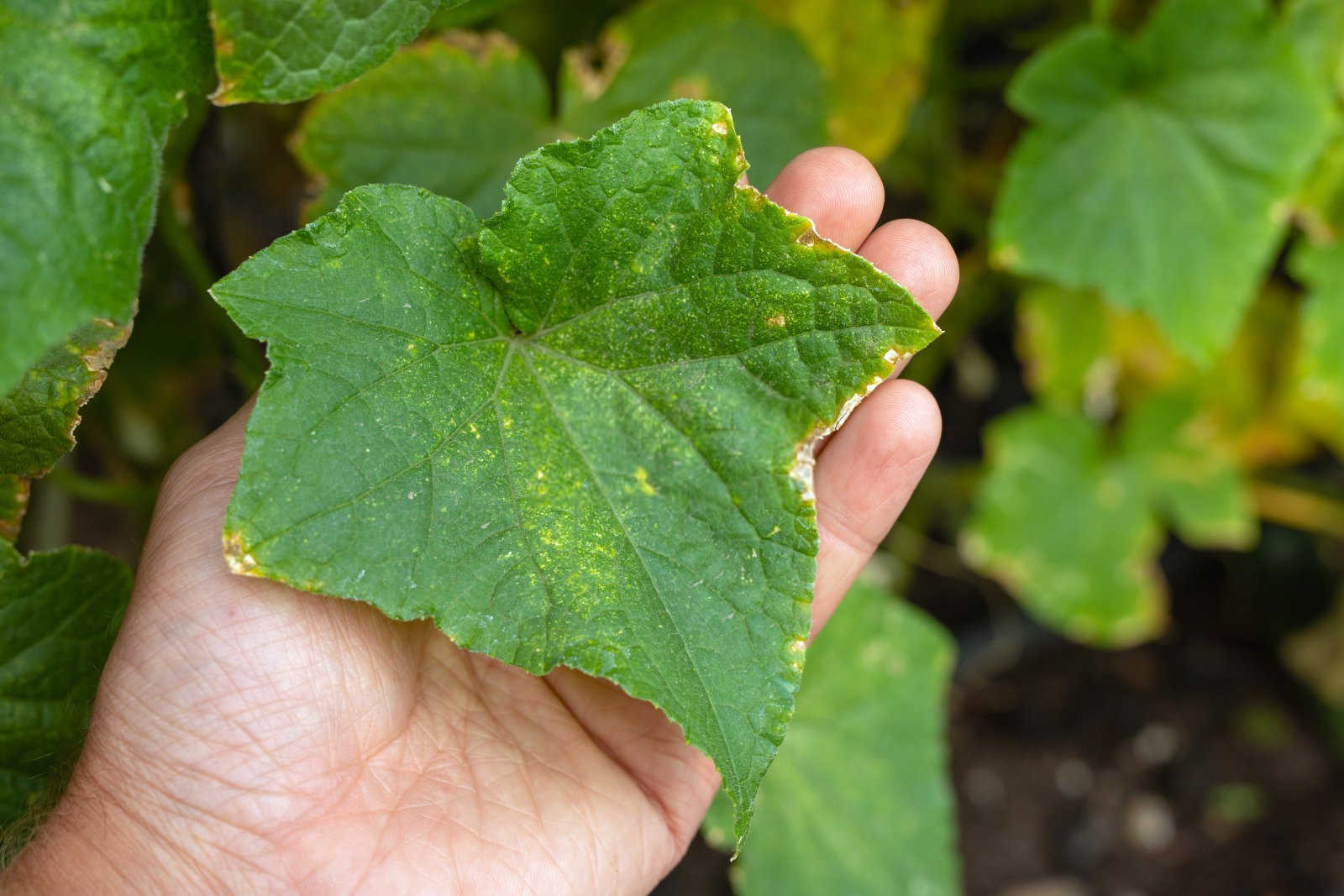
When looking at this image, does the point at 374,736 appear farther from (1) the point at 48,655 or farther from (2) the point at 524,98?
(2) the point at 524,98

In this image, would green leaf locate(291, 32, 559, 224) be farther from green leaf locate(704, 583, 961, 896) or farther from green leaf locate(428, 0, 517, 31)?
green leaf locate(704, 583, 961, 896)

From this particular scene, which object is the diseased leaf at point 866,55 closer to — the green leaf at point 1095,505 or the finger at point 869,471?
the finger at point 869,471

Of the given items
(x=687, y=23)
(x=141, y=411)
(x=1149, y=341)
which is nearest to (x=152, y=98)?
(x=687, y=23)

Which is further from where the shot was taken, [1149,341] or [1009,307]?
[1009,307]

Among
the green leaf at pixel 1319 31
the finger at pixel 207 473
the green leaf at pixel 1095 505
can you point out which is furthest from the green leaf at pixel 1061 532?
the finger at pixel 207 473

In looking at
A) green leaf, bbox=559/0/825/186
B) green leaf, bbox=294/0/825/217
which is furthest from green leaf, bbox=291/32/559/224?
green leaf, bbox=559/0/825/186

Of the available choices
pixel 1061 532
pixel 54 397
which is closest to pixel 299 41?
pixel 54 397

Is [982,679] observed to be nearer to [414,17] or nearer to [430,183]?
[430,183]
